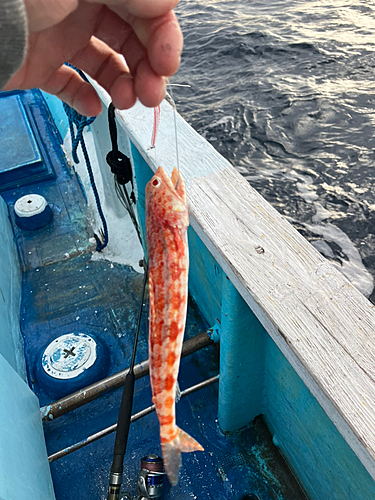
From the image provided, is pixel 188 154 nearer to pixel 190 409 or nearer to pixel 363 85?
pixel 190 409

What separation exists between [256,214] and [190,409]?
1.77m

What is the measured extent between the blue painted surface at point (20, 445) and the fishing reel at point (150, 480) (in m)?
0.55

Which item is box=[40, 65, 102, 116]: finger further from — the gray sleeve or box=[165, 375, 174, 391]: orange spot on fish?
box=[165, 375, 174, 391]: orange spot on fish

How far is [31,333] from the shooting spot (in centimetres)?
356

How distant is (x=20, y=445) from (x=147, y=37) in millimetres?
2072

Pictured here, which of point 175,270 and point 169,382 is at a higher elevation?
point 175,270

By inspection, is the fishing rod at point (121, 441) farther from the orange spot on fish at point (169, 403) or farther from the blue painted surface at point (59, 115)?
the blue painted surface at point (59, 115)

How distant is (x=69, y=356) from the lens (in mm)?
3180

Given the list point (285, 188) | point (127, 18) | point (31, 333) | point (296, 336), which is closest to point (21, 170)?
point (31, 333)

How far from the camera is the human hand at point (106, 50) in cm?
112

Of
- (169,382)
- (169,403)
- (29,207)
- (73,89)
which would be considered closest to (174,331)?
(169,382)

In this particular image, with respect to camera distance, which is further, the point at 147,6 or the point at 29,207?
the point at 29,207

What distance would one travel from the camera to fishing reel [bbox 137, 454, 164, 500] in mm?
2264

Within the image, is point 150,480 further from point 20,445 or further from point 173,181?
point 173,181
